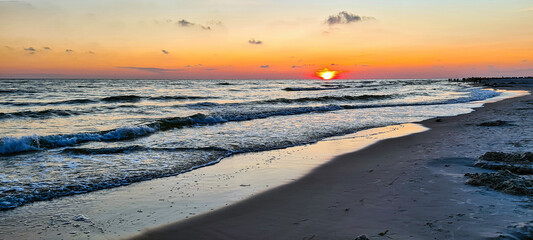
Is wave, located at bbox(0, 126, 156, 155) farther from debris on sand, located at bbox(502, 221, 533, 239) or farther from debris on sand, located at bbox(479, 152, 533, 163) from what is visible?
debris on sand, located at bbox(502, 221, 533, 239)

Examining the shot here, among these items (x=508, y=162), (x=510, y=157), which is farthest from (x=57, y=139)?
(x=510, y=157)

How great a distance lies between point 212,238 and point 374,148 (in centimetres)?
757

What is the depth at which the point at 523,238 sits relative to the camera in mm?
3893

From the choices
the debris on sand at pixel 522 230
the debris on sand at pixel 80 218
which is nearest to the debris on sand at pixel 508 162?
the debris on sand at pixel 522 230

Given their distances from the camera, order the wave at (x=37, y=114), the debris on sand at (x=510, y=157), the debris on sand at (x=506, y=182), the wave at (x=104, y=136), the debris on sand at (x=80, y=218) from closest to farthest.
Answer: the debris on sand at (x=80, y=218)
the debris on sand at (x=506, y=182)
the debris on sand at (x=510, y=157)
the wave at (x=104, y=136)
the wave at (x=37, y=114)

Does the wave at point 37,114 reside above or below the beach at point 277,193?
above

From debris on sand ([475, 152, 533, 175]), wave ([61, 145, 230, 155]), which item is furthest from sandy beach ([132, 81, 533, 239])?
wave ([61, 145, 230, 155])

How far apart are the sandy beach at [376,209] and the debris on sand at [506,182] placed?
180mm

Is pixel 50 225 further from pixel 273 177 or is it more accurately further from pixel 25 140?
pixel 25 140

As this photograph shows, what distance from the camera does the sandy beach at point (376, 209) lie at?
4363mm

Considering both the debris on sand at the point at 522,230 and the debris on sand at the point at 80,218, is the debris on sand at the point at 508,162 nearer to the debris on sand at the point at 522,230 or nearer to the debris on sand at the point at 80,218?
the debris on sand at the point at 522,230

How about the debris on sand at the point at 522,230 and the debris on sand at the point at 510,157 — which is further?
the debris on sand at the point at 510,157

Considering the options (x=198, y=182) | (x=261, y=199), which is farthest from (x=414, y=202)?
(x=198, y=182)

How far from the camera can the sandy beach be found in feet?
14.3
